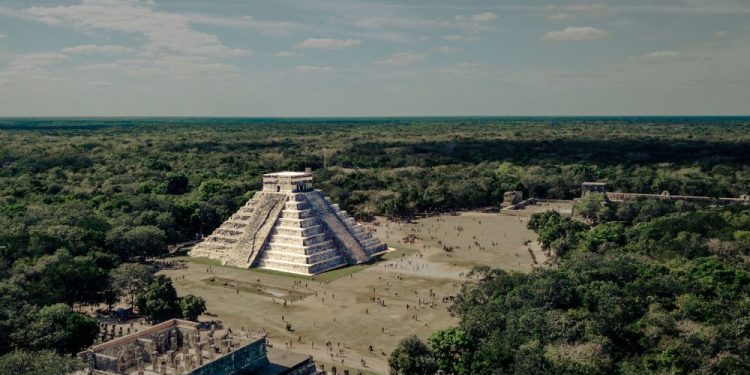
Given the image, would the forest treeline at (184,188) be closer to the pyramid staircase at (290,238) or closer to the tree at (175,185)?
the tree at (175,185)

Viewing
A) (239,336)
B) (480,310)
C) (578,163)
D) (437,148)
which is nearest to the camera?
(239,336)

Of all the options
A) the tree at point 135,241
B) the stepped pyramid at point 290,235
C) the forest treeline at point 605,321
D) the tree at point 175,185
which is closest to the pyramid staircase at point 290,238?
the stepped pyramid at point 290,235

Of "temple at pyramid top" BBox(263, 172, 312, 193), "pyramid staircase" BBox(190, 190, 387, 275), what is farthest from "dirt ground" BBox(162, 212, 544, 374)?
"temple at pyramid top" BBox(263, 172, 312, 193)

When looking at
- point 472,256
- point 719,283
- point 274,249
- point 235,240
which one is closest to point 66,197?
point 235,240

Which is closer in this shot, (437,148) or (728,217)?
(728,217)

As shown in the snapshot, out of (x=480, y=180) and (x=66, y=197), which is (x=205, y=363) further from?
(x=480, y=180)

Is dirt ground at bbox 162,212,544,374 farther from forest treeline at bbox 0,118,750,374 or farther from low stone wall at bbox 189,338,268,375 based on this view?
low stone wall at bbox 189,338,268,375
